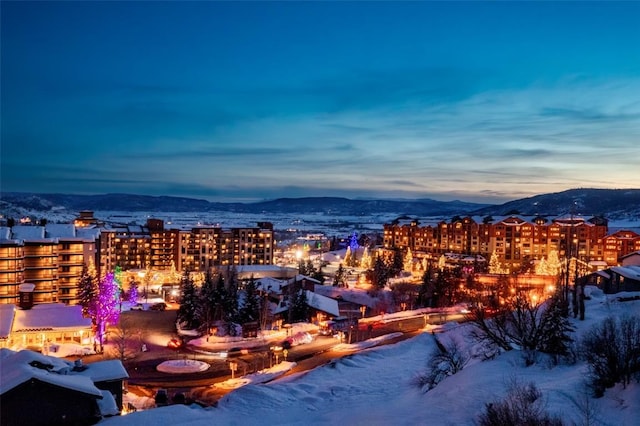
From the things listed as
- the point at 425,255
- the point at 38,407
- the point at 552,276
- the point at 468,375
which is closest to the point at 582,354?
the point at 468,375

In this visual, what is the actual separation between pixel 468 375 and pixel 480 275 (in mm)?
54145

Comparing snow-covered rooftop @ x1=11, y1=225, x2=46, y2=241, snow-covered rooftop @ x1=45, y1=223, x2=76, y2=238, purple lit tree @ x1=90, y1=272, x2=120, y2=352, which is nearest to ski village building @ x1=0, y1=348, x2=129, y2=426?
purple lit tree @ x1=90, y1=272, x2=120, y2=352

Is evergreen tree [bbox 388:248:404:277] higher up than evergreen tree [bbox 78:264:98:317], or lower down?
lower down

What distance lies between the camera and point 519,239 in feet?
316

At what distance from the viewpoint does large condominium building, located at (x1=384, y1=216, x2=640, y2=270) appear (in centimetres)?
8731

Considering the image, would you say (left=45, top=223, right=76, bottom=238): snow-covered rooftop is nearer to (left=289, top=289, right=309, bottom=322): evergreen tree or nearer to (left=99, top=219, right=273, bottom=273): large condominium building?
(left=289, top=289, right=309, bottom=322): evergreen tree

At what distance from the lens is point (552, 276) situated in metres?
69.2

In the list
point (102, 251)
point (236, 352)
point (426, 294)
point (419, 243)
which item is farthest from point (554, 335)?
point (419, 243)

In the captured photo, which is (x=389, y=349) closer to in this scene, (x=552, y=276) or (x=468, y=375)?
(x=468, y=375)

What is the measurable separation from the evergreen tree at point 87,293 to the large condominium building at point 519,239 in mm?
63933

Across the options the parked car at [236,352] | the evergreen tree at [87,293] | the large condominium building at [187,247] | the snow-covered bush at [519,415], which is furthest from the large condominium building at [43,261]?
the snow-covered bush at [519,415]

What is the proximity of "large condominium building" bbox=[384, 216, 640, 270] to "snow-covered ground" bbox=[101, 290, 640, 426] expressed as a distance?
56773mm

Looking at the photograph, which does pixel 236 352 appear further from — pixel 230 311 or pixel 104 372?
pixel 104 372

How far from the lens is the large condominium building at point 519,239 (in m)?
87.3
